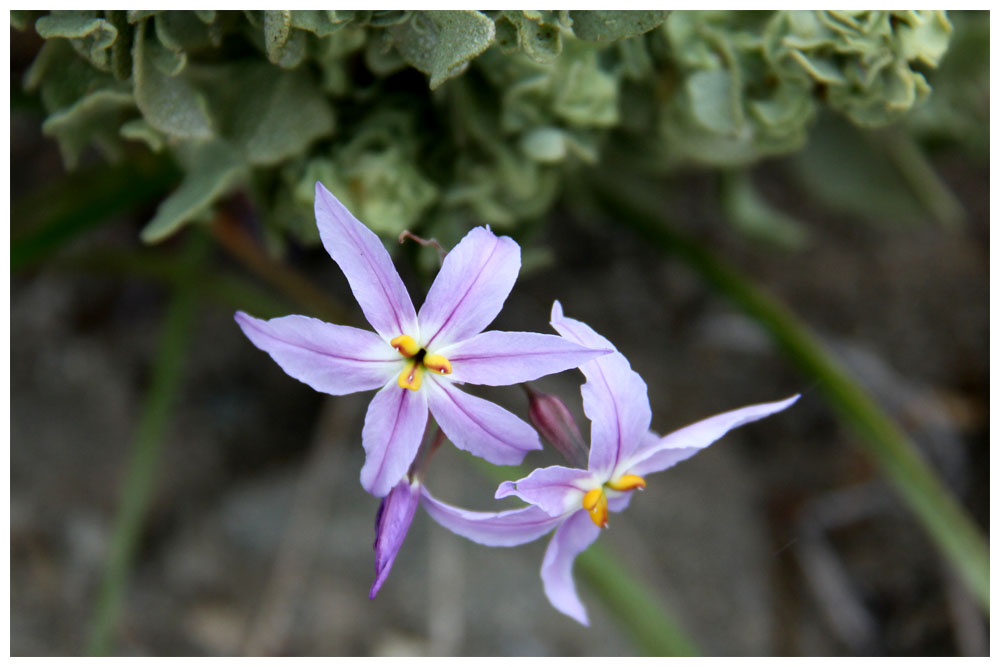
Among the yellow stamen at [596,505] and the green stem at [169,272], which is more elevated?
the yellow stamen at [596,505]

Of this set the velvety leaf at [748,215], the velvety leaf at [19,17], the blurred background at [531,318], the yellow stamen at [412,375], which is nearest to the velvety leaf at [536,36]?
the blurred background at [531,318]

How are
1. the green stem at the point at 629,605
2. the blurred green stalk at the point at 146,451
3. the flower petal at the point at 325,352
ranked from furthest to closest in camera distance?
1. the blurred green stalk at the point at 146,451
2. the green stem at the point at 629,605
3. the flower petal at the point at 325,352

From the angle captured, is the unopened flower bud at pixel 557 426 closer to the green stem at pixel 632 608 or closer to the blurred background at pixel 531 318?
the blurred background at pixel 531 318

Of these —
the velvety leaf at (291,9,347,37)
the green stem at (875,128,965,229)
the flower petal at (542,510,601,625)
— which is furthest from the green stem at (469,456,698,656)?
the green stem at (875,128,965,229)

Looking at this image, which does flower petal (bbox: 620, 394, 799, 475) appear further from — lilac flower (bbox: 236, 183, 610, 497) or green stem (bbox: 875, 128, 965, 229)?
green stem (bbox: 875, 128, 965, 229)

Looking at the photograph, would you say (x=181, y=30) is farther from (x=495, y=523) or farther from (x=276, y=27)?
(x=495, y=523)

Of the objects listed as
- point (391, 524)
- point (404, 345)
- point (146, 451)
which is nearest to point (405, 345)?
point (404, 345)
